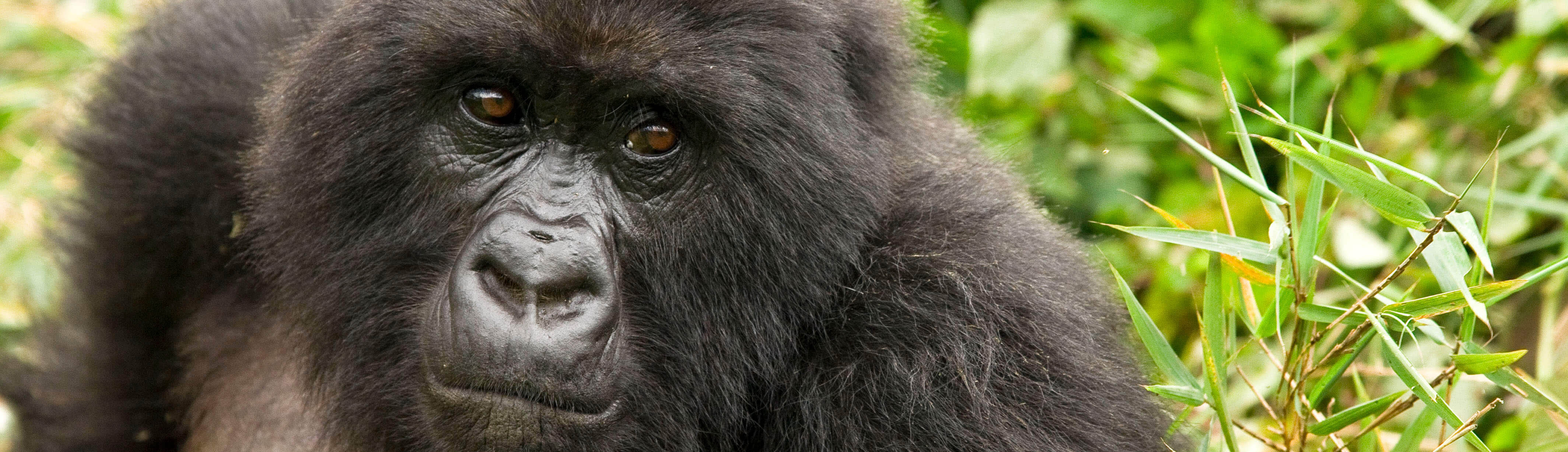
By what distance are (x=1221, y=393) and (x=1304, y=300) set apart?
23 cm

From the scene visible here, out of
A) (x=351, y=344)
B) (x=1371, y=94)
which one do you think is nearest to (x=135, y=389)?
(x=351, y=344)

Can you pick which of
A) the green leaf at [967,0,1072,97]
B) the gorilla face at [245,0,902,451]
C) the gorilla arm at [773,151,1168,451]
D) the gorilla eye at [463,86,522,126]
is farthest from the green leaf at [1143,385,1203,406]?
the green leaf at [967,0,1072,97]

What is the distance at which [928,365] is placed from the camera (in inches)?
98.5

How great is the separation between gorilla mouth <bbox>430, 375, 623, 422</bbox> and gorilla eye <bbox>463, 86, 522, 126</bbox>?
1.61 feet

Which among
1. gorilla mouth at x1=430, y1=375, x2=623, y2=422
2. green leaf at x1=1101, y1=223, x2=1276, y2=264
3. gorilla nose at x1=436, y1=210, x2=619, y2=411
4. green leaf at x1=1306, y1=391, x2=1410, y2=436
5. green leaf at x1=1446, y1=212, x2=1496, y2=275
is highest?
gorilla nose at x1=436, y1=210, x2=619, y2=411

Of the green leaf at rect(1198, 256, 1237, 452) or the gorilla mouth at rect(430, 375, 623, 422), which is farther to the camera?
the green leaf at rect(1198, 256, 1237, 452)

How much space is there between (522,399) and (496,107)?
0.56 meters

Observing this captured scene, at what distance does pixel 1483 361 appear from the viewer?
2.28 meters

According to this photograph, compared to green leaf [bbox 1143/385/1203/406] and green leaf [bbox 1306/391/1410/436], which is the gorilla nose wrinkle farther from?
green leaf [bbox 1306/391/1410/436]

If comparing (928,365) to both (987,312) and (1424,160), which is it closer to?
(987,312)

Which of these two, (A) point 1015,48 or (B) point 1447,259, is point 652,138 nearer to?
(B) point 1447,259

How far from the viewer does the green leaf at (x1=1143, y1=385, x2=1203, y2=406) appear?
8.04 feet

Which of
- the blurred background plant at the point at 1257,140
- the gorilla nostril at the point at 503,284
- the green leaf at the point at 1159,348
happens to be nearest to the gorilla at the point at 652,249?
the gorilla nostril at the point at 503,284

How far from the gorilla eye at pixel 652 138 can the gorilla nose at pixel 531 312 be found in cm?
22
